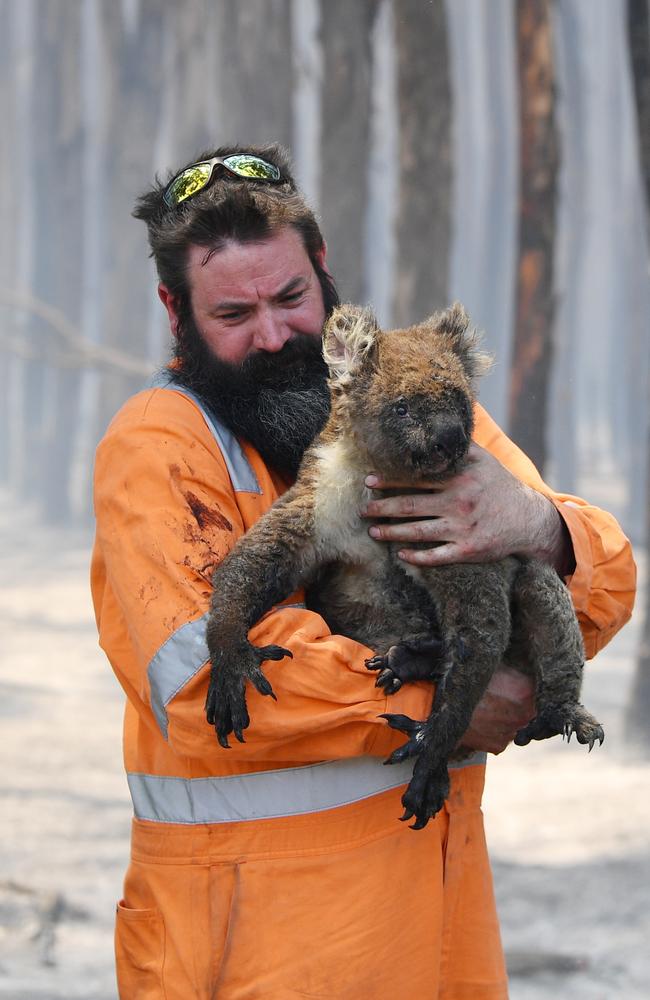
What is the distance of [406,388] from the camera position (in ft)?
6.86

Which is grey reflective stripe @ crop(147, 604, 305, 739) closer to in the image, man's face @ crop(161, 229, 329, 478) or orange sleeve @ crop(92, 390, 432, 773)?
orange sleeve @ crop(92, 390, 432, 773)

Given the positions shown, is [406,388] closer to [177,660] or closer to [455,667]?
[455,667]

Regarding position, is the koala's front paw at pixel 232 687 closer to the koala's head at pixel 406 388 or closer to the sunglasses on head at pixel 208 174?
the koala's head at pixel 406 388

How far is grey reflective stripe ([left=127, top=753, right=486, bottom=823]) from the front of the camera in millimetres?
2078

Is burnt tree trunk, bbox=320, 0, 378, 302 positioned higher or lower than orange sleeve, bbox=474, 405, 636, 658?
higher

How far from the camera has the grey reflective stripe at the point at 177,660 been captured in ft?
6.30

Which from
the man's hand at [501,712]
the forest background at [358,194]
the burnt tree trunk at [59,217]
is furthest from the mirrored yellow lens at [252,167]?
the burnt tree trunk at [59,217]

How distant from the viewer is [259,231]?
2.22 m

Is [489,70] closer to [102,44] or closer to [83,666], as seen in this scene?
[102,44]

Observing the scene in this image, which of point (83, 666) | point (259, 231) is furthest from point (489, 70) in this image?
point (259, 231)

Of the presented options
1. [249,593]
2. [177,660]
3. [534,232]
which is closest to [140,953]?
[177,660]

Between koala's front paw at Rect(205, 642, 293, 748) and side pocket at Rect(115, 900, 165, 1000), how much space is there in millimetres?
492

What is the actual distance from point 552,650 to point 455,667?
263 mm

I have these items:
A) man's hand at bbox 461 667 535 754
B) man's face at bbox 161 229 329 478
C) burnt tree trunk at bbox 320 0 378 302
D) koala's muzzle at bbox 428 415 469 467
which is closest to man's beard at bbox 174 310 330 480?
man's face at bbox 161 229 329 478
